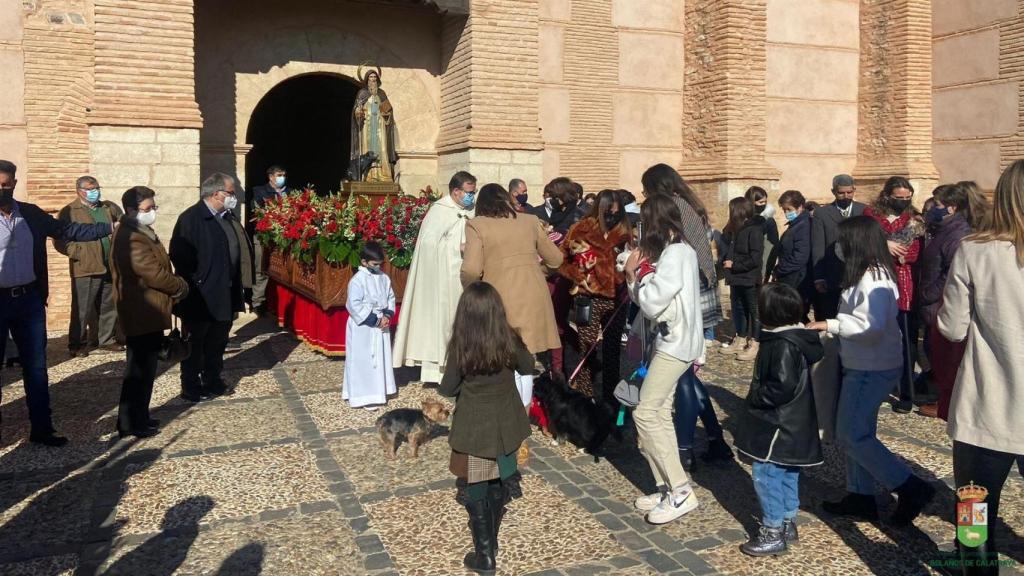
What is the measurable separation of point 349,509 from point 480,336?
153 centimetres

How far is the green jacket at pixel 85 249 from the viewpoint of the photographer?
8.55 m

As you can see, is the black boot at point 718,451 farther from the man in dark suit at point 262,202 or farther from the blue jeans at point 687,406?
the man in dark suit at point 262,202

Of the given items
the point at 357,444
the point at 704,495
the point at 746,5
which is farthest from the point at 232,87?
the point at 704,495

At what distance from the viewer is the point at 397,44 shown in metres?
→ 12.5

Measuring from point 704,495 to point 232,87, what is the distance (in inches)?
375

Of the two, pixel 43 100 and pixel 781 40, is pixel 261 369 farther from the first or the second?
pixel 781 40

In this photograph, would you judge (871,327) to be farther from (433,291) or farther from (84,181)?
(84,181)

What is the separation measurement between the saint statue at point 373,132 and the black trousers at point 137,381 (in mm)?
5058

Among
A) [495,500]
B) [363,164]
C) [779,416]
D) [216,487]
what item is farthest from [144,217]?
[363,164]

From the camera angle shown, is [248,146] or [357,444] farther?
[248,146]

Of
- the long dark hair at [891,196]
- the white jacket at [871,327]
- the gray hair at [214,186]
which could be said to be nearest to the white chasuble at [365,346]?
the gray hair at [214,186]

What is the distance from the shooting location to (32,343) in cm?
557

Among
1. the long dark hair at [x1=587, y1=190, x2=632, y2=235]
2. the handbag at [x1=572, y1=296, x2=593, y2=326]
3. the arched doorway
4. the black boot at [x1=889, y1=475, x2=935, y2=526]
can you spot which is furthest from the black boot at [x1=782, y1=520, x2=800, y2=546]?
the arched doorway

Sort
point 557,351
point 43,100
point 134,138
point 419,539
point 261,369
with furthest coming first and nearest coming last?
point 43,100 → point 134,138 → point 261,369 → point 557,351 → point 419,539
